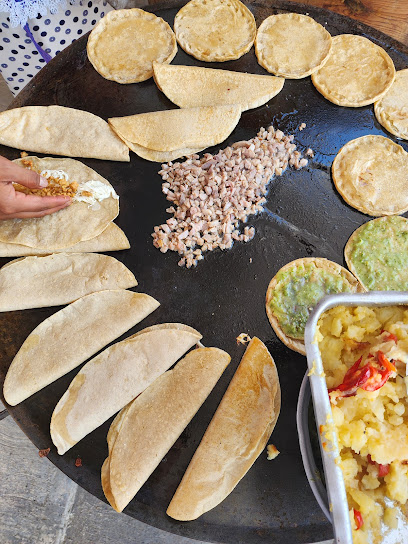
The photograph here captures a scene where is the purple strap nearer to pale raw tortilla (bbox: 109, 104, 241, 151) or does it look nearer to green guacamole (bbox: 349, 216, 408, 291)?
pale raw tortilla (bbox: 109, 104, 241, 151)

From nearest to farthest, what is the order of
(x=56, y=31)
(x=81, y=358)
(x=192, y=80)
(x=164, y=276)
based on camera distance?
(x=81, y=358) < (x=164, y=276) < (x=192, y=80) < (x=56, y=31)

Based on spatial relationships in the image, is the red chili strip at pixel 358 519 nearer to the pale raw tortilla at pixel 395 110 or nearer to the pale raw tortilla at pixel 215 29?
the pale raw tortilla at pixel 395 110

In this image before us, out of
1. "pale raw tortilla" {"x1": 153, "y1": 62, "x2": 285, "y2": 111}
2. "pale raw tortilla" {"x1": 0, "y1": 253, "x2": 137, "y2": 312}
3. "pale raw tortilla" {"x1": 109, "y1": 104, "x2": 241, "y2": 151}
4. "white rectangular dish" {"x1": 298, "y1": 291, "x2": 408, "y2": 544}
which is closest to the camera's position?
"white rectangular dish" {"x1": 298, "y1": 291, "x2": 408, "y2": 544}

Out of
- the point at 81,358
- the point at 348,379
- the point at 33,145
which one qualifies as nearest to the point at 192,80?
the point at 33,145

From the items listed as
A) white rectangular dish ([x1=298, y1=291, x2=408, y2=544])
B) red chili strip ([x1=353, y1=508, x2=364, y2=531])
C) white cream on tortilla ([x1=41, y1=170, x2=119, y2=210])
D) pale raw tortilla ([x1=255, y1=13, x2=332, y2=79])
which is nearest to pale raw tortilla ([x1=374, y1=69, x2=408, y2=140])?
pale raw tortilla ([x1=255, y1=13, x2=332, y2=79])

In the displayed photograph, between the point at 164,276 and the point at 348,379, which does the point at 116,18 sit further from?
the point at 348,379

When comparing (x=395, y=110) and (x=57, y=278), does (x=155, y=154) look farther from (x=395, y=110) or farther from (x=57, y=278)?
(x=395, y=110)
